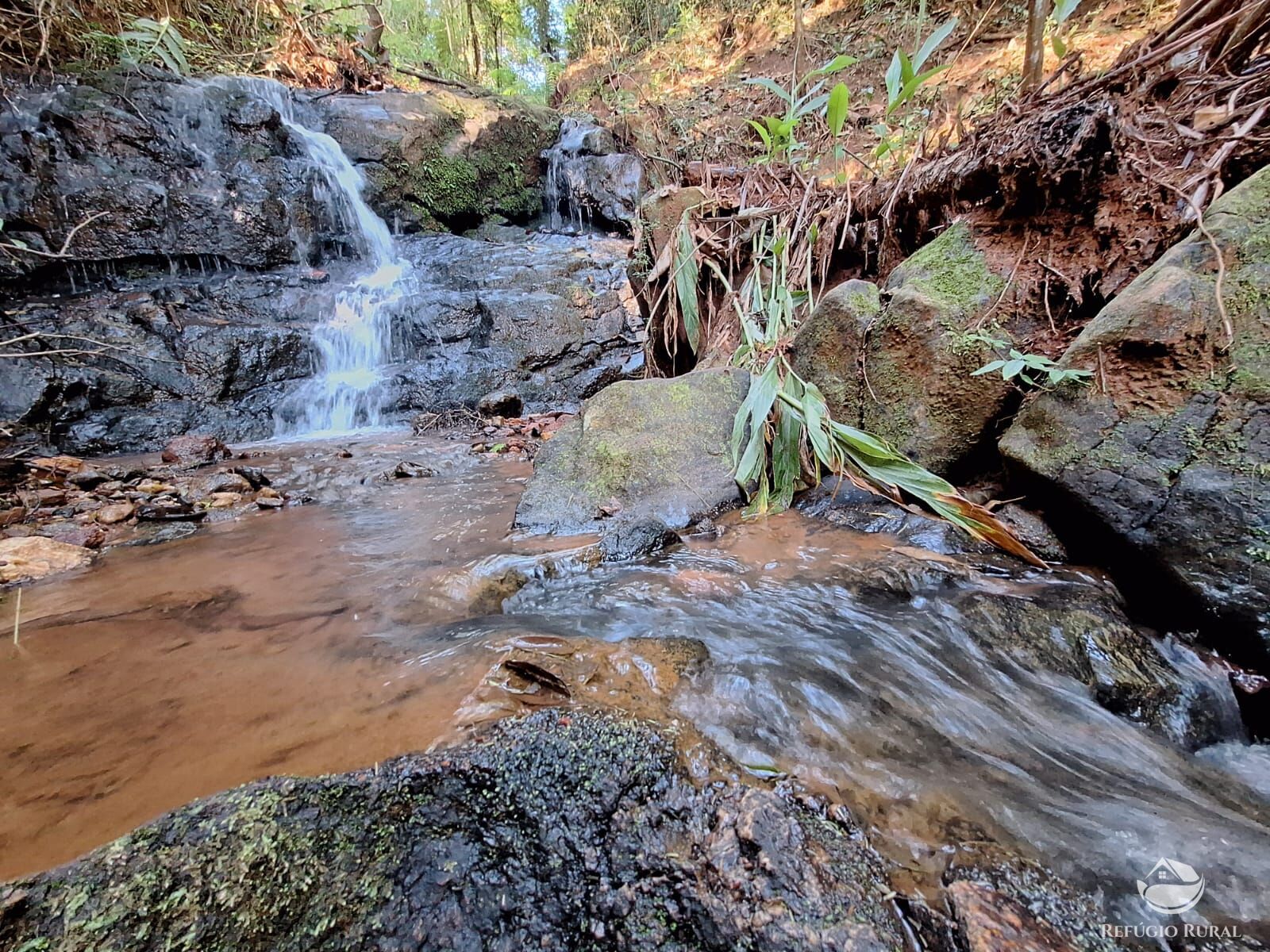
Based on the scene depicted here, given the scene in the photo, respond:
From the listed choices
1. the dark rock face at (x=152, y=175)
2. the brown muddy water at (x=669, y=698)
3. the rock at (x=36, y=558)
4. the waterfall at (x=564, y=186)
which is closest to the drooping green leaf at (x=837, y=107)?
the brown muddy water at (x=669, y=698)

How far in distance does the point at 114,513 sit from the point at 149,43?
23.1 ft

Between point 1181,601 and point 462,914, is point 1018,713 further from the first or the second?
point 462,914

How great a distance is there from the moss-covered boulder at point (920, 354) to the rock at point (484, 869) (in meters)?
2.01

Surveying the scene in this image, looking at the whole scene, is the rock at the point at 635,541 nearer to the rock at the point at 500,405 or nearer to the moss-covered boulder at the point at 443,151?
the rock at the point at 500,405

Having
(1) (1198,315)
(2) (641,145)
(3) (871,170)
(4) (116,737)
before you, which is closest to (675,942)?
(4) (116,737)

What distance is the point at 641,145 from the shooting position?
33.9 feet

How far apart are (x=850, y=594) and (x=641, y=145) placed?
1098cm

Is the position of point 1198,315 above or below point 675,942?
above

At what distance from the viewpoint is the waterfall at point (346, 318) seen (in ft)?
19.6

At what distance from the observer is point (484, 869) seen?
32.0 inches

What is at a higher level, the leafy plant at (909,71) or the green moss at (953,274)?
the leafy plant at (909,71)

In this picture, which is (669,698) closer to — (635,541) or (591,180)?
(635,541)

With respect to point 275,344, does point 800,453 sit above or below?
below

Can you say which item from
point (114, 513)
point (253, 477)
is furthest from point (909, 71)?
point (114, 513)
